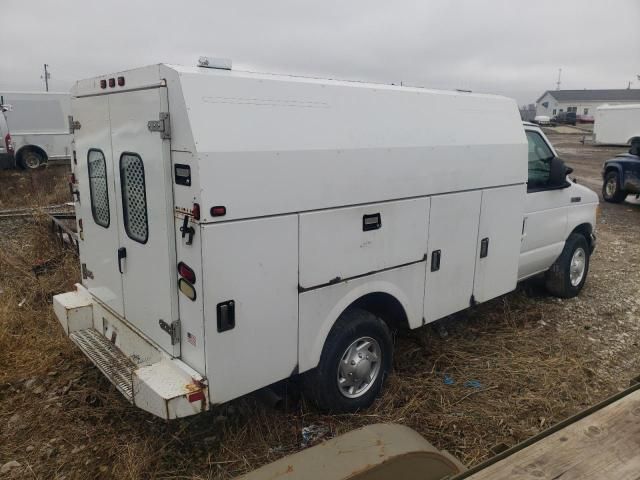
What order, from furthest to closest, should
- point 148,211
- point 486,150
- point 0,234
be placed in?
point 0,234 < point 486,150 < point 148,211

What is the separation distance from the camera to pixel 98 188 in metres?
3.99

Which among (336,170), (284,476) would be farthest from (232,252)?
(284,476)

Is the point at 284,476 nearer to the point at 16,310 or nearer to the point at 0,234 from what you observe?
the point at 16,310

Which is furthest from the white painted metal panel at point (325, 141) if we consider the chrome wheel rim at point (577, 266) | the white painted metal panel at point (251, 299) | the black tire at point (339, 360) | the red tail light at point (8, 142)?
the red tail light at point (8, 142)

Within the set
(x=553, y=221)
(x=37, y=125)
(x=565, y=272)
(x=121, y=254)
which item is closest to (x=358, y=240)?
(x=121, y=254)

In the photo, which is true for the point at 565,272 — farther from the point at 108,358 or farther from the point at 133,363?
the point at 108,358

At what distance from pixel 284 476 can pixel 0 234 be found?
8976mm

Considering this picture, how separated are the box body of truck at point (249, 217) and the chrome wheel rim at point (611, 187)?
11729 millimetres

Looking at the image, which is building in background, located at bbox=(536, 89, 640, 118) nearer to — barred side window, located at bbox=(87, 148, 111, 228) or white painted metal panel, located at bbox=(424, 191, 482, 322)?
white painted metal panel, located at bbox=(424, 191, 482, 322)

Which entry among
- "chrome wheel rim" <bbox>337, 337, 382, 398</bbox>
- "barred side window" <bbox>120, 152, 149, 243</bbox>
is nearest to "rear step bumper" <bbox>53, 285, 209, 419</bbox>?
"barred side window" <bbox>120, 152, 149, 243</bbox>

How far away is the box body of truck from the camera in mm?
2941

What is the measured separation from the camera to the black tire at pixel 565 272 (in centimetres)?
638

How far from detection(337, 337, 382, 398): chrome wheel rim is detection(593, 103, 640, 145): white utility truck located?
1252 inches

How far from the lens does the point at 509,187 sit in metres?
4.92
